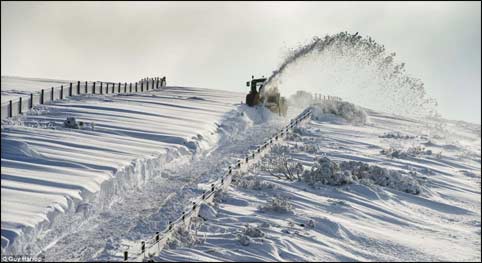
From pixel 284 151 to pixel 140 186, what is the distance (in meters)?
9.20

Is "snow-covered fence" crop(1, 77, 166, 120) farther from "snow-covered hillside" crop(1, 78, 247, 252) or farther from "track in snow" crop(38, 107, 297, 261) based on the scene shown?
"track in snow" crop(38, 107, 297, 261)

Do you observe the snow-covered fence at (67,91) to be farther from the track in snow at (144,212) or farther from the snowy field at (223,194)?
the track in snow at (144,212)

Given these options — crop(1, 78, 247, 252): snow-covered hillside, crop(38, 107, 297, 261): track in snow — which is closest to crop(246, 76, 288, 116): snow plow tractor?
crop(1, 78, 247, 252): snow-covered hillside

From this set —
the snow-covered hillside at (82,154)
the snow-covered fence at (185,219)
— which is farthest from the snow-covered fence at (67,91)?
the snow-covered fence at (185,219)

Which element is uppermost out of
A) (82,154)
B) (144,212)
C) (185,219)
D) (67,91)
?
(67,91)

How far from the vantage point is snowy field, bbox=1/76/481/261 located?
54.3 ft

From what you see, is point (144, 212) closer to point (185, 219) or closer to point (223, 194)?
point (185, 219)

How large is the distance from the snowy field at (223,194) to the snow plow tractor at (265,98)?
6410 millimetres

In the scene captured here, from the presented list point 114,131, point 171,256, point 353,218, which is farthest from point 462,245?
point 114,131

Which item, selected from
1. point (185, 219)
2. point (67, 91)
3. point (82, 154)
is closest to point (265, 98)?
point (67, 91)

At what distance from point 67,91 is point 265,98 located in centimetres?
1148

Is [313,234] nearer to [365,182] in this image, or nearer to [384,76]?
[365,182]

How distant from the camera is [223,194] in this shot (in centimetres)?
2120

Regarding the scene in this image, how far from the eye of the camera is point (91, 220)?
18000 mm
